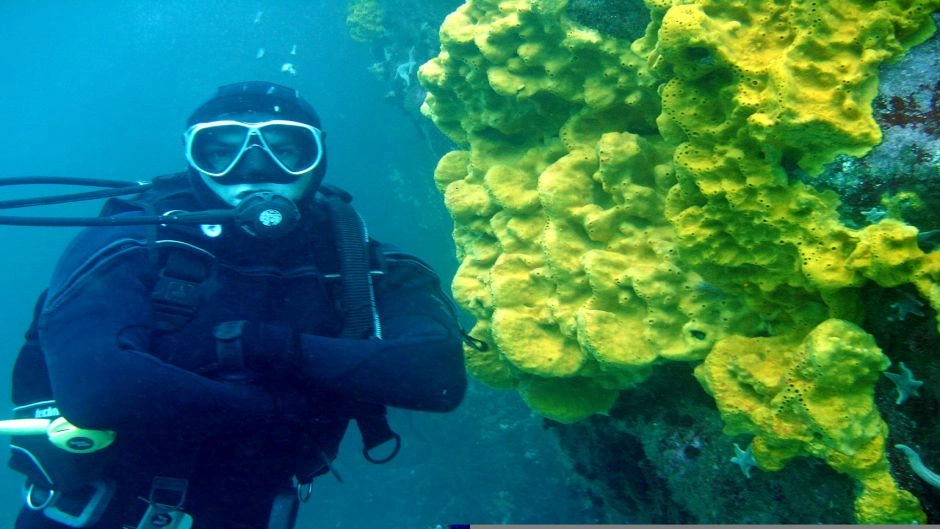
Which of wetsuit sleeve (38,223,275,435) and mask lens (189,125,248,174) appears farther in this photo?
mask lens (189,125,248,174)

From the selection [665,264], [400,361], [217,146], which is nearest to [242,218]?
[217,146]

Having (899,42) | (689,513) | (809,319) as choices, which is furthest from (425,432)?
(899,42)

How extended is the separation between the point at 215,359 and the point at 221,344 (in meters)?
0.18

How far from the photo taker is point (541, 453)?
29.3 feet

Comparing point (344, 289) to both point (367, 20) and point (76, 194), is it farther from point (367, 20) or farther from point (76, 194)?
point (367, 20)

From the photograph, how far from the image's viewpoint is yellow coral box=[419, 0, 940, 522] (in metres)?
1.90

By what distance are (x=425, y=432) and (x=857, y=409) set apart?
10.4 meters

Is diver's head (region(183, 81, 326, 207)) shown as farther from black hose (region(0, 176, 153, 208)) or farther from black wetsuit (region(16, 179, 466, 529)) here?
black hose (region(0, 176, 153, 208))

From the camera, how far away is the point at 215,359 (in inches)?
106

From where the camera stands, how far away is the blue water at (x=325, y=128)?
9.86 m

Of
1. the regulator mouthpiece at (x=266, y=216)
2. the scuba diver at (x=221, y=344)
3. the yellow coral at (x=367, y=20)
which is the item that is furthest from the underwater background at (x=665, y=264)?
the yellow coral at (x=367, y=20)

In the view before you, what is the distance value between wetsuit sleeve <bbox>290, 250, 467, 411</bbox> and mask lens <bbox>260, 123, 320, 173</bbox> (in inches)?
39.1

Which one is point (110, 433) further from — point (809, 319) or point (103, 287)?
point (809, 319)

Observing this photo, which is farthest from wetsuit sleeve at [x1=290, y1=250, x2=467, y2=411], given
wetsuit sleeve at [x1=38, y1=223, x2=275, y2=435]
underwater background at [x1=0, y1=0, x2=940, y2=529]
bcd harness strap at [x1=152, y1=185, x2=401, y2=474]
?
underwater background at [x1=0, y1=0, x2=940, y2=529]
